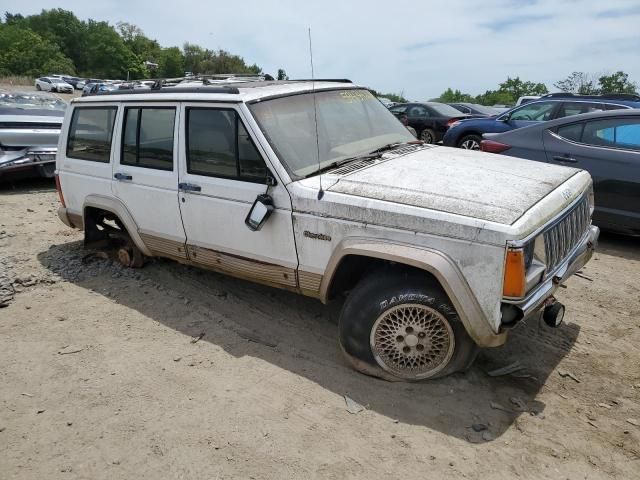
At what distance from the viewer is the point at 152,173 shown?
14.2 feet

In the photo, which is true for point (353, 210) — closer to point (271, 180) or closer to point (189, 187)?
point (271, 180)

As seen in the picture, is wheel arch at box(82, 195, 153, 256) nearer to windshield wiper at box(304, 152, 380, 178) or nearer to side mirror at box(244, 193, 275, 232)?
side mirror at box(244, 193, 275, 232)

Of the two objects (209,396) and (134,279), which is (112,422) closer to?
(209,396)

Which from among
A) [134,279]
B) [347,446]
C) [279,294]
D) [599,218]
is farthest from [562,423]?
[134,279]

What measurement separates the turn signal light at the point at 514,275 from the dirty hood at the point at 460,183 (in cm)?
18

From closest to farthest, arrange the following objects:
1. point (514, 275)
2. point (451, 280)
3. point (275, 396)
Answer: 1. point (514, 275)
2. point (451, 280)
3. point (275, 396)

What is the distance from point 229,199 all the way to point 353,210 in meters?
1.09

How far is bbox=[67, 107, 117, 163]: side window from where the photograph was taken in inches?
188

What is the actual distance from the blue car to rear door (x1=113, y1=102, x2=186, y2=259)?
6.89m

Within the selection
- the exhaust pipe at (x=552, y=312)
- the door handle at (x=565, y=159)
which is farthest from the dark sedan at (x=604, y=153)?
the exhaust pipe at (x=552, y=312)

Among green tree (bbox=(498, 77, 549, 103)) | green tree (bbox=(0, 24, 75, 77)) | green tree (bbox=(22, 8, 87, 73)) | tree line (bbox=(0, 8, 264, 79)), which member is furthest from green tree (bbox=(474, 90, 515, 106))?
green tree (bbox=(22, 8, 87, 73))

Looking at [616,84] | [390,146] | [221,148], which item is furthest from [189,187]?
[616,84]

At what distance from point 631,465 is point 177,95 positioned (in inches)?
154

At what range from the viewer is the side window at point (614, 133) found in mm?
5562
